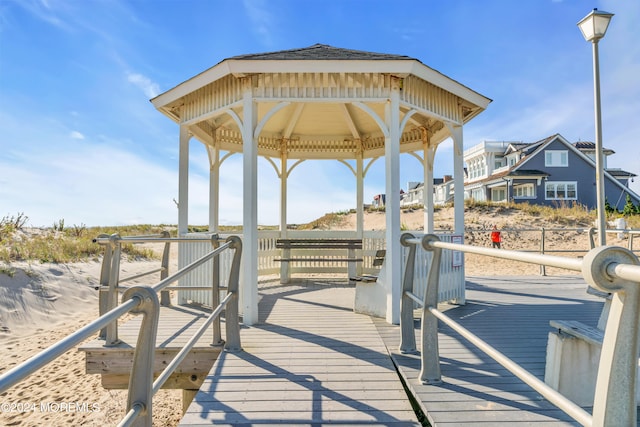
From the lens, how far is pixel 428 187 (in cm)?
727

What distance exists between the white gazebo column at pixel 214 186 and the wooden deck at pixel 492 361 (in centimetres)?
430

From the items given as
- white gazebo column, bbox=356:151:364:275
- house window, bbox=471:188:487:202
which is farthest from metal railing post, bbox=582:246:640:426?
house window, bbox=471:188:487:202

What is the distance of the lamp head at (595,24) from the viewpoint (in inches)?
185

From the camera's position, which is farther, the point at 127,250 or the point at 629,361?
the point at 127,250

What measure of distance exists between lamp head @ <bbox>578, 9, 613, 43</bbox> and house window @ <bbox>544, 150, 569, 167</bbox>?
994 inches

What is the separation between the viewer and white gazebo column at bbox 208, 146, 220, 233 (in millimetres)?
7199

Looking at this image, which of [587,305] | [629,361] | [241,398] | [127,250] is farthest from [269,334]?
[127,250]

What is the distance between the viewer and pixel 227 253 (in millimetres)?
5199

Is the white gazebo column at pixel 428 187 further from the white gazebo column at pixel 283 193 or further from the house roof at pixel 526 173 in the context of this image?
the house roof at pixel 526 173

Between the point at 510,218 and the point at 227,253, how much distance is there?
22.4m

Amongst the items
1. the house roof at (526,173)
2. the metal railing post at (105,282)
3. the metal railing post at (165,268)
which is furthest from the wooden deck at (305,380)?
the house roof at (526,173)

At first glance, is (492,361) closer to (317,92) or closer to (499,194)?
(317,92)

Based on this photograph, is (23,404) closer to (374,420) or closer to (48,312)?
(48,312)

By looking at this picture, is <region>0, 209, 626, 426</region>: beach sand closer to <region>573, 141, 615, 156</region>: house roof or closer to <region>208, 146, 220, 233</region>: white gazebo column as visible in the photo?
<region>208, 146, 220, 233</region>: white gazebo column
